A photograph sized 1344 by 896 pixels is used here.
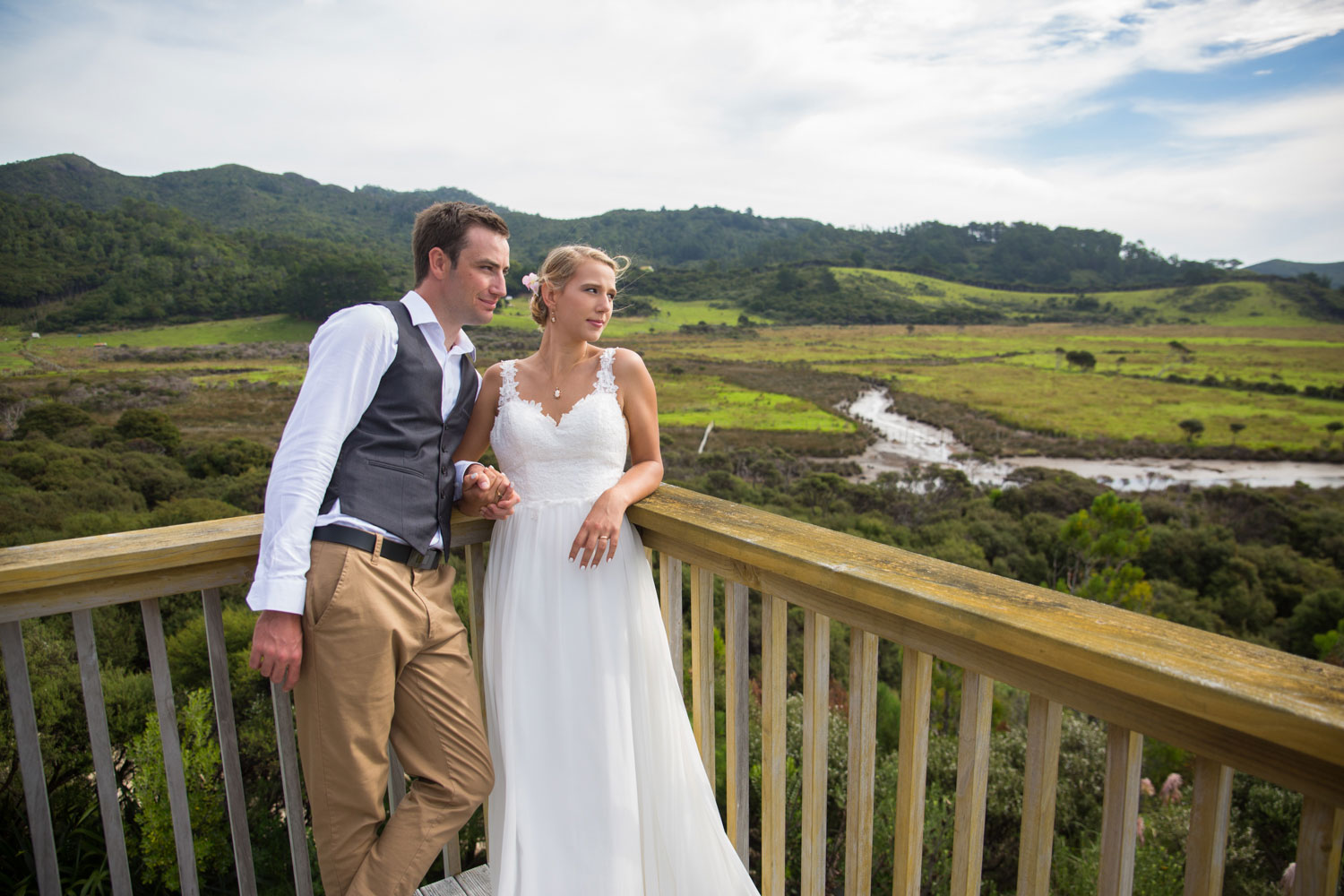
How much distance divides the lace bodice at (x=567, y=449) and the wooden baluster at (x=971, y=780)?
3.69 feet

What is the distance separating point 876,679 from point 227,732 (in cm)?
156

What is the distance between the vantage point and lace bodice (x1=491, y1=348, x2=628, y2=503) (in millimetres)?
2008

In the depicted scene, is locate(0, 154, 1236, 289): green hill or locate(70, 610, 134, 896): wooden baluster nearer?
locate(70, 610, 134, 896): wooden baluster

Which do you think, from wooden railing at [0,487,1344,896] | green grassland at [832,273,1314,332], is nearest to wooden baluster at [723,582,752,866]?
wooden railing at [0,487,1344,896]

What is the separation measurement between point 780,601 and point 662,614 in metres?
0.57

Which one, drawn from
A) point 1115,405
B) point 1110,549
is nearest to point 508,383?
point 1110,549

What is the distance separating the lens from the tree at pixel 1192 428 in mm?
36031

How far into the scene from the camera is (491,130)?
19.5 m

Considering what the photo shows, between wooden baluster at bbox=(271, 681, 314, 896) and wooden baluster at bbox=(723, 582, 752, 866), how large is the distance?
3.53 feet

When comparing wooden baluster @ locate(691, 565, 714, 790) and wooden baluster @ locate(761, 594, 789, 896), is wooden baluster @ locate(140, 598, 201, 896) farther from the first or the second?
wooden baluster @ locate(761, 594, 789, 896)


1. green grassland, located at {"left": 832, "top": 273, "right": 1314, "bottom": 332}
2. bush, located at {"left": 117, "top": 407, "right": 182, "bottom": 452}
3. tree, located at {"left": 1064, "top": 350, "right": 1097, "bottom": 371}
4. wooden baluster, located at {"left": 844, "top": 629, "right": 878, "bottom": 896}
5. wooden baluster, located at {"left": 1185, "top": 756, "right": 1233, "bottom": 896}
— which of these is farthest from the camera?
tree, located at {"left": 1064, "top": 350, "right": 1097, "bottom": 371}

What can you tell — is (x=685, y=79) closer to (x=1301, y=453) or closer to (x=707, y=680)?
(x=707, y=680)

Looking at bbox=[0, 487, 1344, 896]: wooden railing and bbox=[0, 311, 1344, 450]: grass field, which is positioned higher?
bbox=[0, 487, 1344, 896]: wooden railing

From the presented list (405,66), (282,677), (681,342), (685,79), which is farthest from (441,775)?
(681,342)
